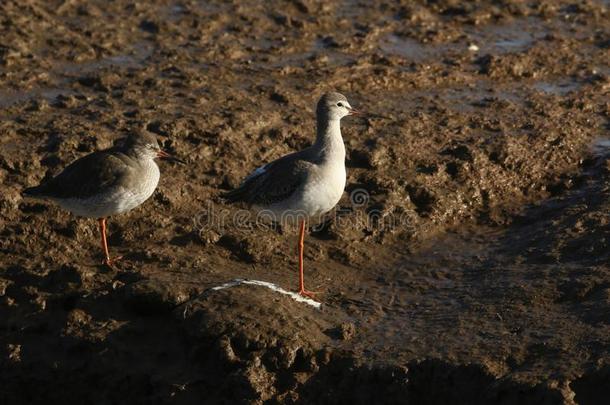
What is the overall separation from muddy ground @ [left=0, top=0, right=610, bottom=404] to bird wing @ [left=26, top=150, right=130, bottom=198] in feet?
1.87

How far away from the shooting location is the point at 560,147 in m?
11.1

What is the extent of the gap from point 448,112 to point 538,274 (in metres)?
3.40

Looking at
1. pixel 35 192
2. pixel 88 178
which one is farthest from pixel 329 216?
pixel 35 192

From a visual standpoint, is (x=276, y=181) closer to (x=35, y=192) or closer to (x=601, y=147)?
(x=35, y=192)

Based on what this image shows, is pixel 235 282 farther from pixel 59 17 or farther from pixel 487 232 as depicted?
pixel 59 17

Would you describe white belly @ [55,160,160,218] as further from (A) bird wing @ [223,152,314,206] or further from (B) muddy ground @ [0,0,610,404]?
(A) bird wing @ [223,152,314,206]

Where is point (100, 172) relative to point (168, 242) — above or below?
above

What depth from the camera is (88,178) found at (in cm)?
909

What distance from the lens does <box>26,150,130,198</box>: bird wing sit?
9023 mm

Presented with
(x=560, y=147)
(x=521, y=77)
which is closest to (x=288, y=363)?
(x=560, y=147)

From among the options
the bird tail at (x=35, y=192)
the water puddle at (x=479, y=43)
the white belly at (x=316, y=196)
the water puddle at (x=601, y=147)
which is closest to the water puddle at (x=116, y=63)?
the water puddle at (x=479, y=43)

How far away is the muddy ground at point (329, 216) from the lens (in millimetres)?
7797

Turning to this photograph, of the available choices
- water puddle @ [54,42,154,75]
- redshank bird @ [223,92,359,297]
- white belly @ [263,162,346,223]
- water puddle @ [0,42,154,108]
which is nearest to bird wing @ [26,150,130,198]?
redshank bird @ [223,92,359,297]

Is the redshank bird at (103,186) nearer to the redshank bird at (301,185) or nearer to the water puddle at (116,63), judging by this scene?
the redshank bird at (301,185)
